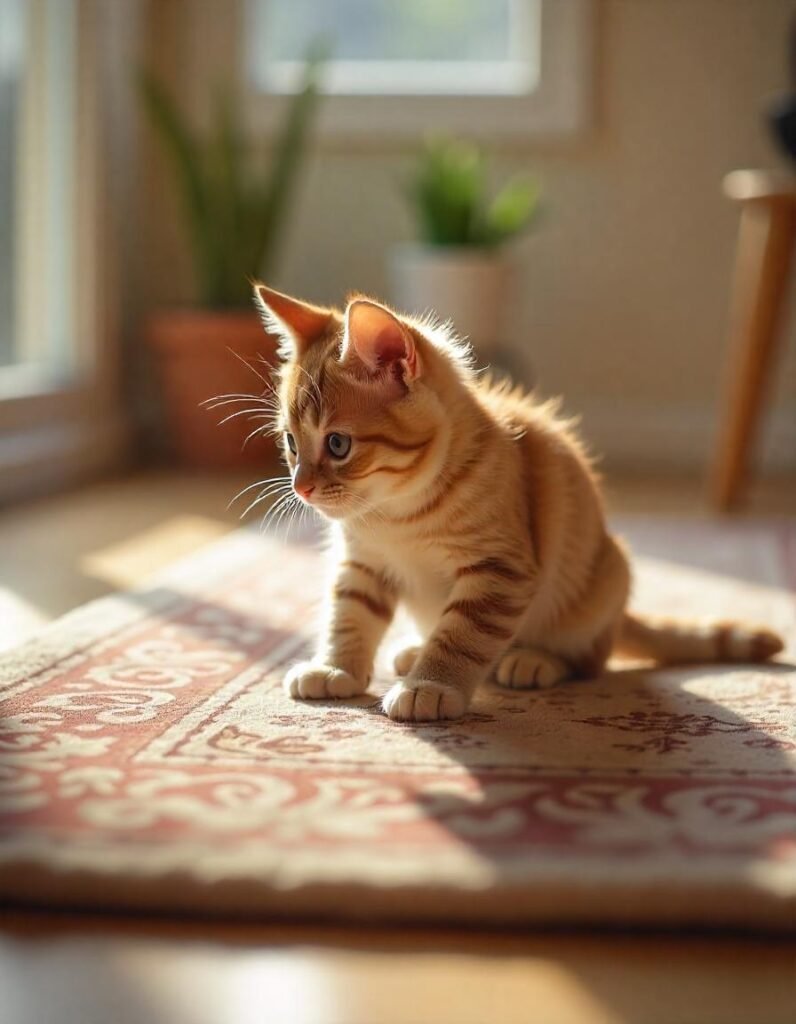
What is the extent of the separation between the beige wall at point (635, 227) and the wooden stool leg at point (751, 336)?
740 millimetres

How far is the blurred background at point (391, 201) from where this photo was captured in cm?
339

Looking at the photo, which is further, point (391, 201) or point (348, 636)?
point (391, 201)

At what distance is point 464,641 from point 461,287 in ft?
7.03

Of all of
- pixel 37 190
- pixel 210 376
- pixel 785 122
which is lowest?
pixel 210 376

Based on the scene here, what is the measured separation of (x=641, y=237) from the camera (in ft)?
12.3

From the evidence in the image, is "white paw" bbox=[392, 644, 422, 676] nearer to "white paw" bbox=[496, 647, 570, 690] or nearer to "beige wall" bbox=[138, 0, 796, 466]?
"white paw" bbox=[496, 647, 570, 690]

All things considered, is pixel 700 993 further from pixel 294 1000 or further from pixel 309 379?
pixel 309 379

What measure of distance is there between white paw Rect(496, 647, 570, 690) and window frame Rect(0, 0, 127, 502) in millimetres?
1841

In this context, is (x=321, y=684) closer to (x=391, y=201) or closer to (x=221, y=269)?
(x=221, y=269)

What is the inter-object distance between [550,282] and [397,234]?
1.57 ft

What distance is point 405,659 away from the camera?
5.07ft


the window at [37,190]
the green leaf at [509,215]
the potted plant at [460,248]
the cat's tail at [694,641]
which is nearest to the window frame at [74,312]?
the window at [37,190]

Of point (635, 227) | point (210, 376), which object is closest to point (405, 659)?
point (210, 376)

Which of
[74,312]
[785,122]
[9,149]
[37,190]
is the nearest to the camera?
[785,122]
